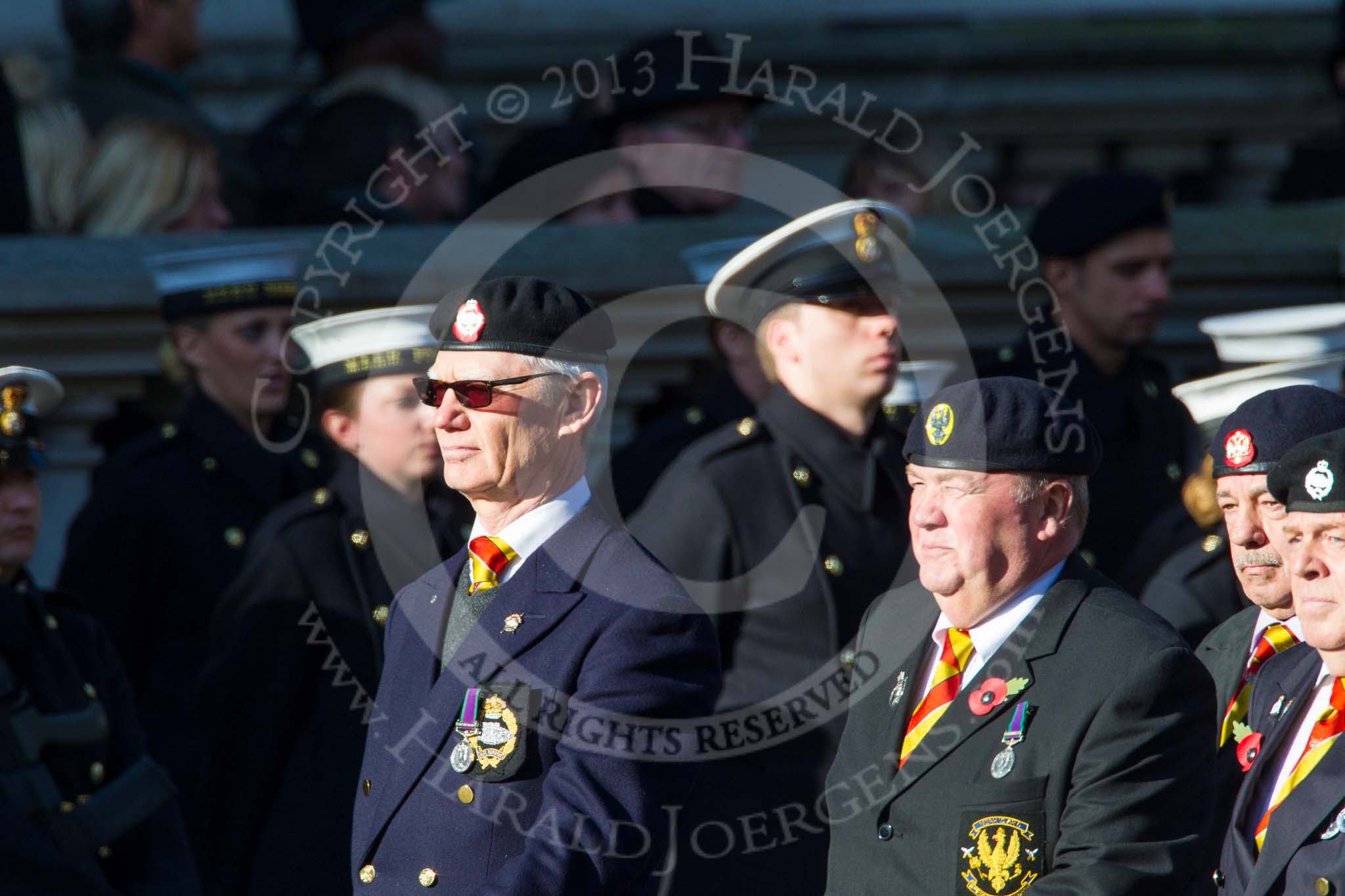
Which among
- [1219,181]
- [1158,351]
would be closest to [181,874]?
[1158,351]

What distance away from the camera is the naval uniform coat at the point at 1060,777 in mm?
3947

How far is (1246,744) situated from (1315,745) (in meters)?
0.30

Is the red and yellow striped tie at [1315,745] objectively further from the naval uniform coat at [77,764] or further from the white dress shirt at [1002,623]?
the naval uniform coat at [77,764]

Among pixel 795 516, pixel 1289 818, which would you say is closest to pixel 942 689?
pixel 1289 818

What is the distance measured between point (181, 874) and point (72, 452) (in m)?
1.88

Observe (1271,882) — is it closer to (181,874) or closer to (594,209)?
(181,874)

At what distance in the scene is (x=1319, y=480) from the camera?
411 cm

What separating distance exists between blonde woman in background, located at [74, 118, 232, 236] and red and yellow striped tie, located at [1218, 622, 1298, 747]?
399 centimetres

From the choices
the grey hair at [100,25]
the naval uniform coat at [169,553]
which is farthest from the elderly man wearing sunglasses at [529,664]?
the grey hair at [100,25]

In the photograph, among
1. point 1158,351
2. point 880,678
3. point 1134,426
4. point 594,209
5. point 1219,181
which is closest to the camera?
point 880,678

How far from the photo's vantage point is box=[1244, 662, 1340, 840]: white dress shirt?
4.29 meters

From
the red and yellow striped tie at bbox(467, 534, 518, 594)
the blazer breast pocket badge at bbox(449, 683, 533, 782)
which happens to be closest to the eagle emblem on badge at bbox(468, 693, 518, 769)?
the blazer breast pocket badge at bbox(449, 683, 533, 782)

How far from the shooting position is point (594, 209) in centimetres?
791

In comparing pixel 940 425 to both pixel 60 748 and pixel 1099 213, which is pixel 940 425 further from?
pixel 1099 213
